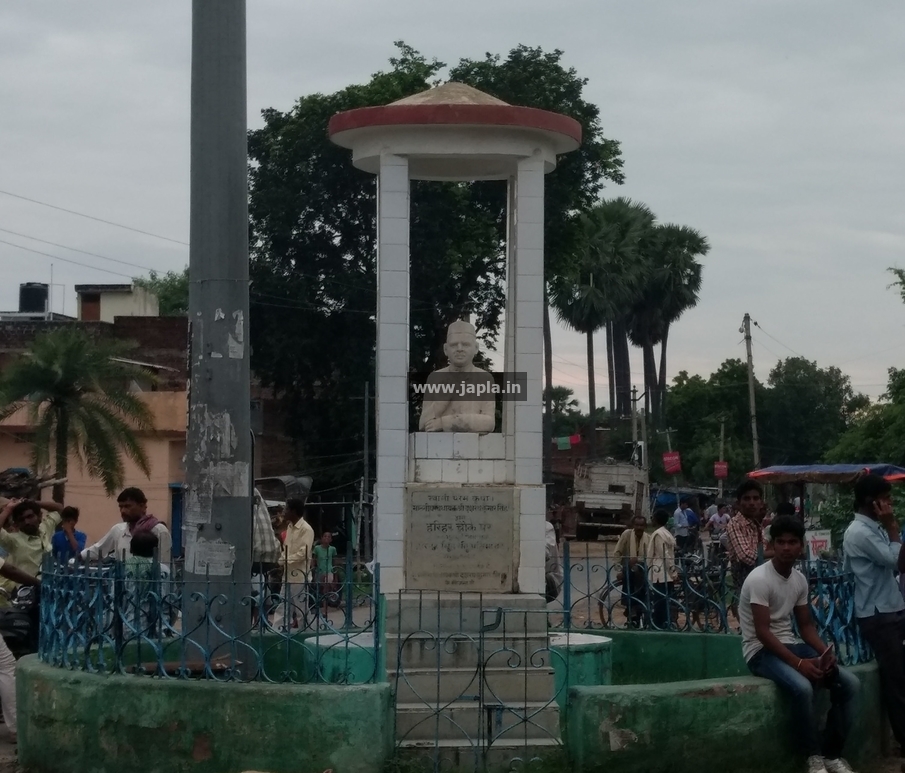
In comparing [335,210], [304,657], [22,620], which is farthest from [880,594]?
[335,210]

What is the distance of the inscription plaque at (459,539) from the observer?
9242 millimetres

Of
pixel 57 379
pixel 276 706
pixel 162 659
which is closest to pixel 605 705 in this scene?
pixel 276 706

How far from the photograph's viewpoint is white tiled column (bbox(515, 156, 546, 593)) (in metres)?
9.52

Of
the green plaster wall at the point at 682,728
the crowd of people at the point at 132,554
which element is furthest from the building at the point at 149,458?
the green plaster wall at the point at 682,728

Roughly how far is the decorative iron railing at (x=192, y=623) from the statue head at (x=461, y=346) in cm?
198

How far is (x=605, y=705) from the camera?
24.7 ft

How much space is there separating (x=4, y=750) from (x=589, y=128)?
2870cm

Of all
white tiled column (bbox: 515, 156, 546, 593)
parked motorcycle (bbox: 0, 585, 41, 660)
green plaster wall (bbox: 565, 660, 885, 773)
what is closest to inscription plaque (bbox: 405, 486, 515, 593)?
white tiled column (bbox: 515, 156, 546, 593)

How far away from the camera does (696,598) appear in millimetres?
10125

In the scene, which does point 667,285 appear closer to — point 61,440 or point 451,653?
point 61,440

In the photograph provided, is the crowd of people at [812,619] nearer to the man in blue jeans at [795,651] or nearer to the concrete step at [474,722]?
the man in blue jeans at [795,651]

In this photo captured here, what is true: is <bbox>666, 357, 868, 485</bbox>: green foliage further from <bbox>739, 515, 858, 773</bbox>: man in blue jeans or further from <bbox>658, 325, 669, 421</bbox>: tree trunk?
<bbox>739, 515, 858, 773</bbox>: man in blue jeans

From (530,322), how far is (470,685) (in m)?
2.60

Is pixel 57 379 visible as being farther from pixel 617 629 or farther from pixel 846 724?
pixel 846 724
